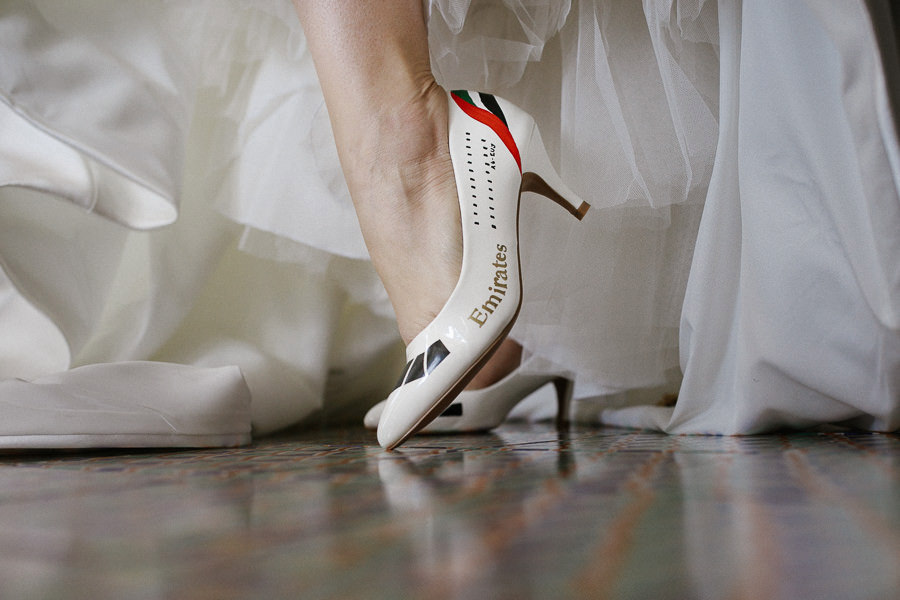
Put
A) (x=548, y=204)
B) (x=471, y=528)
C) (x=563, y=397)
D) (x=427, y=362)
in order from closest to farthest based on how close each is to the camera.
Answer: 1. (x=471, y=528)
2. (x=427, y=362)
3. (x=548, y=204)
4. (x=563, y=397)

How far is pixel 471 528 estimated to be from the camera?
26cm

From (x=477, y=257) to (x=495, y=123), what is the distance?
0.13m

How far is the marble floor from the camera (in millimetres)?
192

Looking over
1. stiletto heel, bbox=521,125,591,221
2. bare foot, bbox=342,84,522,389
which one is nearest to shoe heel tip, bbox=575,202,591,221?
stiletto heel, bbox=521,125,591,221

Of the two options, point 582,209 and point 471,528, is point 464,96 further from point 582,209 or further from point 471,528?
point 471,528

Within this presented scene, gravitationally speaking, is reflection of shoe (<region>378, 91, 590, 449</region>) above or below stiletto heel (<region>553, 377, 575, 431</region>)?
above

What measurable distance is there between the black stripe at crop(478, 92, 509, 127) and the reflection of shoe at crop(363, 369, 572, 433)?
335 millimetres

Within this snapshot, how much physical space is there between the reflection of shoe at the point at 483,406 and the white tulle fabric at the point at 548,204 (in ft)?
0.26

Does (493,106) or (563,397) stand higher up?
(493,106)

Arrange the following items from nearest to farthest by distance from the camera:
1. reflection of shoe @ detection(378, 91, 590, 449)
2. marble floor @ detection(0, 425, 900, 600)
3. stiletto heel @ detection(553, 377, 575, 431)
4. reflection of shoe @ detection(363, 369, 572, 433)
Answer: marble floor @ detection(0, 425, 900, 600) < reflection of shoe @ detection(378, 91, 590, 449) < reflection of shoe @ detection(363, 369, 572, 433) < stiletto heel @ detection(553, 377, 575, 431)

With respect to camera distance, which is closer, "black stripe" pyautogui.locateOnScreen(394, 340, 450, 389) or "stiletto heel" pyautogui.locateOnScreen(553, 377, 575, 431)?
"black stripe" pyautogui.locateOnScreen(394, 340, 450, 389)

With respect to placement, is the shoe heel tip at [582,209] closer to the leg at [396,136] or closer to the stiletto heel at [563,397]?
the leg at [396,136]

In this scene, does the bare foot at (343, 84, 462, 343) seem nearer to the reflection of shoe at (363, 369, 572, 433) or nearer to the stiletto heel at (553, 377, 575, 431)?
the reflection of shoe at (363, 369, 572, 433)

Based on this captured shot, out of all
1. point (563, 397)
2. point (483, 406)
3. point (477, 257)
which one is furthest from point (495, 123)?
point (563, 397)
